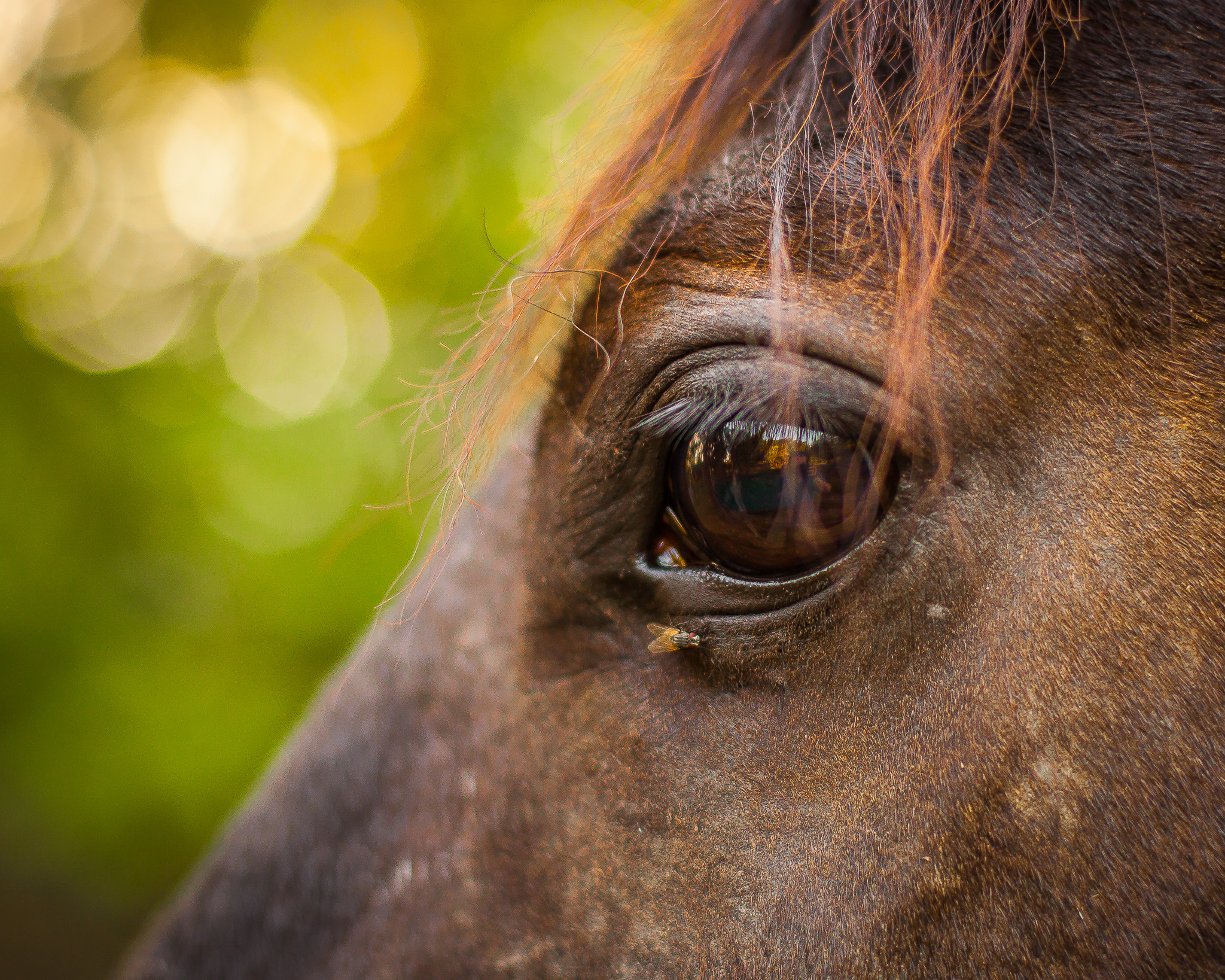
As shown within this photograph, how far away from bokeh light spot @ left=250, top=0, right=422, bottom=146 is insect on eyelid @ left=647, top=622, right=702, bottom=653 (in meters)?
7.09

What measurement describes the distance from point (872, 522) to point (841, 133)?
18.2 inches

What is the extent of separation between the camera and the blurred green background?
6090 mm

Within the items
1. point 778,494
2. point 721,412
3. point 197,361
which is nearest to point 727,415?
point 721,412

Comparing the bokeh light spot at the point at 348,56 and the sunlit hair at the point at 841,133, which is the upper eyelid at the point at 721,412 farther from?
the bokeh light spot at the point at 348,56

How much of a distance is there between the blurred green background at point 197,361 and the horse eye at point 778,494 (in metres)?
4.66

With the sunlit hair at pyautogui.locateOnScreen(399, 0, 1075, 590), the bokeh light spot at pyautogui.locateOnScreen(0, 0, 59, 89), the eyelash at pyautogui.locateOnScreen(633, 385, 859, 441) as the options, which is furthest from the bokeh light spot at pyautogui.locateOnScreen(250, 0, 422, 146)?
the eyelash at pyautogui.locateOnScreen(633, 385, 859, 441)

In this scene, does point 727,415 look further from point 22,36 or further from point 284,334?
point 22,36

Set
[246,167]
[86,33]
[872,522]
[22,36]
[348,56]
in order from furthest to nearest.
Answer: [246,167], [86,33], [22,36], [348,56], [872,522]

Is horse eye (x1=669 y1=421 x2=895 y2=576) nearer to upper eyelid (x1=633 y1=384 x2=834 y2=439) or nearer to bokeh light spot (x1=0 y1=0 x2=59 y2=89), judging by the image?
upper eyelid (x1=633 y1=384 x2=834 y2=439)

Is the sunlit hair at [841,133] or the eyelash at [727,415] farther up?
the sunlit hair at [841,133]

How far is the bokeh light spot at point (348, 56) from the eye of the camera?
685 centimetres

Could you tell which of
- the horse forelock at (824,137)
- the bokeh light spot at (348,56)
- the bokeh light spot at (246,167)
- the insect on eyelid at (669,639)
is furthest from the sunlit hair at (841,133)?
the bokeh light spot at (246,167)

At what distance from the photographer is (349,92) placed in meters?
7.31

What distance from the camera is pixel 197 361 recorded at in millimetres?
7105
